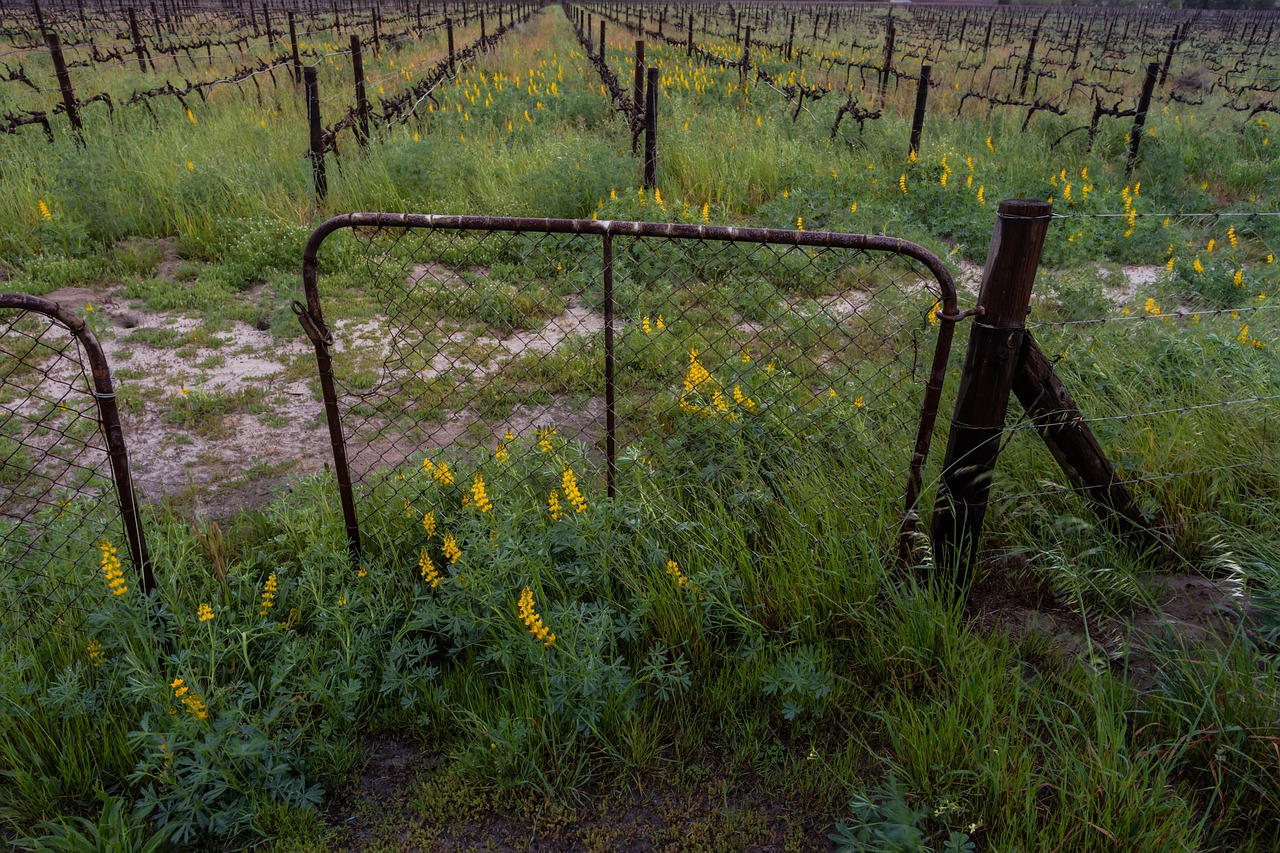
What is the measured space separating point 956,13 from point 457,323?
5917cm

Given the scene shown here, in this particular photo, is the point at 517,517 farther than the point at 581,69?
No

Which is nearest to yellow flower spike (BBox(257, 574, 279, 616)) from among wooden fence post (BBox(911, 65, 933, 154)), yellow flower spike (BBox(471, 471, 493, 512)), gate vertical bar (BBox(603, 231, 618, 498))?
yellow flower spike (BBox(471, 471, 493, 512))

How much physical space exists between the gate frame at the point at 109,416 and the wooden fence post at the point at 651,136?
234 inches

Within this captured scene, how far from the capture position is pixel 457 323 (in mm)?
5586

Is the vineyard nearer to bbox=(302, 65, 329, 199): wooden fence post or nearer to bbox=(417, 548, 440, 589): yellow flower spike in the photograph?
bbox=(417, 548, 440, 589): yellow flower spike

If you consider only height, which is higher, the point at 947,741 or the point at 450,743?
the point at 947,741

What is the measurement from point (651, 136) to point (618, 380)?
3766 millimetres

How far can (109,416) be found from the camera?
244 centimetres

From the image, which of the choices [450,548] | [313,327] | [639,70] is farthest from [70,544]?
[639,70]

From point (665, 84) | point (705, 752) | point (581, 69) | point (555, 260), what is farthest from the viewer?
point (581, 69)

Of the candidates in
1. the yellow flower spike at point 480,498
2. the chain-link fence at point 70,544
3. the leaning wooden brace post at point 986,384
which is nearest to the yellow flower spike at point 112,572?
the chain-link fence at point 70,544

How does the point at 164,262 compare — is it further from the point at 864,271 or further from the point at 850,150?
the point at 850,150

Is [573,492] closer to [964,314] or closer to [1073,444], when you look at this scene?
[964,314]

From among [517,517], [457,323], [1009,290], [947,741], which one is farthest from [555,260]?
[947,741]
